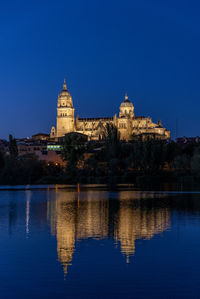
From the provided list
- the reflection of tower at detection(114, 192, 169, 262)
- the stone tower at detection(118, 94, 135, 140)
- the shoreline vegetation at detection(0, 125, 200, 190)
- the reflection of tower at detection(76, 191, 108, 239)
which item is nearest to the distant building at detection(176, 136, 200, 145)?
the stone tower at detection(118, 94, 135, 140)

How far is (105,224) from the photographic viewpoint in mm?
20594

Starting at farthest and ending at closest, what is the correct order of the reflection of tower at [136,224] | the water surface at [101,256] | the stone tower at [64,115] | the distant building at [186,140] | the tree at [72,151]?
the stone tower at [64,115] < the distant building at [186,140] < the tree at [72,151] < the reflection of tower at [136,224] < the water surface at [101,256]

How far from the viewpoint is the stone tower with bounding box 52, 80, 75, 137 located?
164 metres

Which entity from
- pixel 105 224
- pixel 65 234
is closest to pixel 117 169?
pixel 105 224

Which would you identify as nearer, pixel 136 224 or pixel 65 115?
pixel 136 224

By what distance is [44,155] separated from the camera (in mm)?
106625

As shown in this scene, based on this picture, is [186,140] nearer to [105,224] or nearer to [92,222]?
[92,222]

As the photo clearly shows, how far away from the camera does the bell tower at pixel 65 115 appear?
540ft

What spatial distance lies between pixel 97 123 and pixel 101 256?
149 m

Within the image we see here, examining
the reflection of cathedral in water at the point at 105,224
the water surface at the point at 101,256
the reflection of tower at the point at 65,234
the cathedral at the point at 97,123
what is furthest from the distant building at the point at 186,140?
the water surface at the point at 101,256

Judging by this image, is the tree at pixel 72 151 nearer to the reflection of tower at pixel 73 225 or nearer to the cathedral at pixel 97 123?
the reflection of tower at pixel 73 225

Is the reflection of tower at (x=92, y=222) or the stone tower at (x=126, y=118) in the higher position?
the stone tower at (x=126, y=118)

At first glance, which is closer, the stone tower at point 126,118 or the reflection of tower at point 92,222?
the reflection of tower at point 92,222

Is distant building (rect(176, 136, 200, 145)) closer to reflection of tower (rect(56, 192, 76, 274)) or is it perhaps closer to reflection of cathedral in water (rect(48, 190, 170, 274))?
reflection of cathedral in water (rect(48, 190, 170, 274))
